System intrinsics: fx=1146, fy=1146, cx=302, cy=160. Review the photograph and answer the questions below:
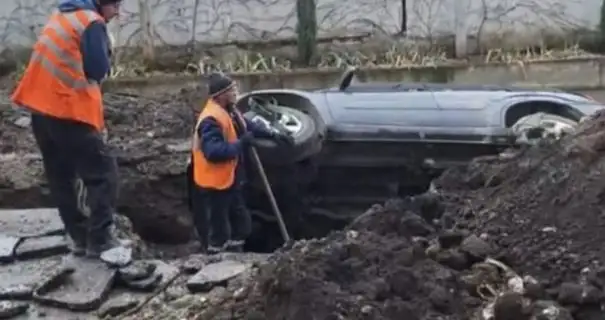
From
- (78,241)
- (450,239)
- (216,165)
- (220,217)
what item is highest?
(450,239)

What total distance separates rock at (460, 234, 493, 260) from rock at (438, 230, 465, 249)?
0.09m

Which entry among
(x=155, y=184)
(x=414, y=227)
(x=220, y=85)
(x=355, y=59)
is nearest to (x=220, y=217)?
(x=220, y=85)

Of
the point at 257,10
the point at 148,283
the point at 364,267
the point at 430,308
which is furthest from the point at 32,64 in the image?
the point at 257,10

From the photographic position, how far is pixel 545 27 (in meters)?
15.8

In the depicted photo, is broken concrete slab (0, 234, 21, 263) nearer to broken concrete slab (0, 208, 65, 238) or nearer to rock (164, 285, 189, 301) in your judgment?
broken concrete slab (0, 208, 65, 238)

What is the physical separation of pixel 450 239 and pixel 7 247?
3.02 m

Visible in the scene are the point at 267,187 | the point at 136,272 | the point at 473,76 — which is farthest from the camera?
the point at 473,76

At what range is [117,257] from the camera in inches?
255

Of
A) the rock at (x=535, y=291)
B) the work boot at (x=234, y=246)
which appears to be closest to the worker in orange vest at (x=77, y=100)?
the work boot at (x=234, y=246)

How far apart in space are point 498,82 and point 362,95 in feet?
20.7

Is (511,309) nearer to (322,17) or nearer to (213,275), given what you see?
(213,275)

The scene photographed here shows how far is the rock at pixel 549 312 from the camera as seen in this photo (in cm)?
436

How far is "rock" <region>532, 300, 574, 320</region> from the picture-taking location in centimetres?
436

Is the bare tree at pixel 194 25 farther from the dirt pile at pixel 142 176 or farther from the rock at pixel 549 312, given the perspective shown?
the rock at pixel 549 312
